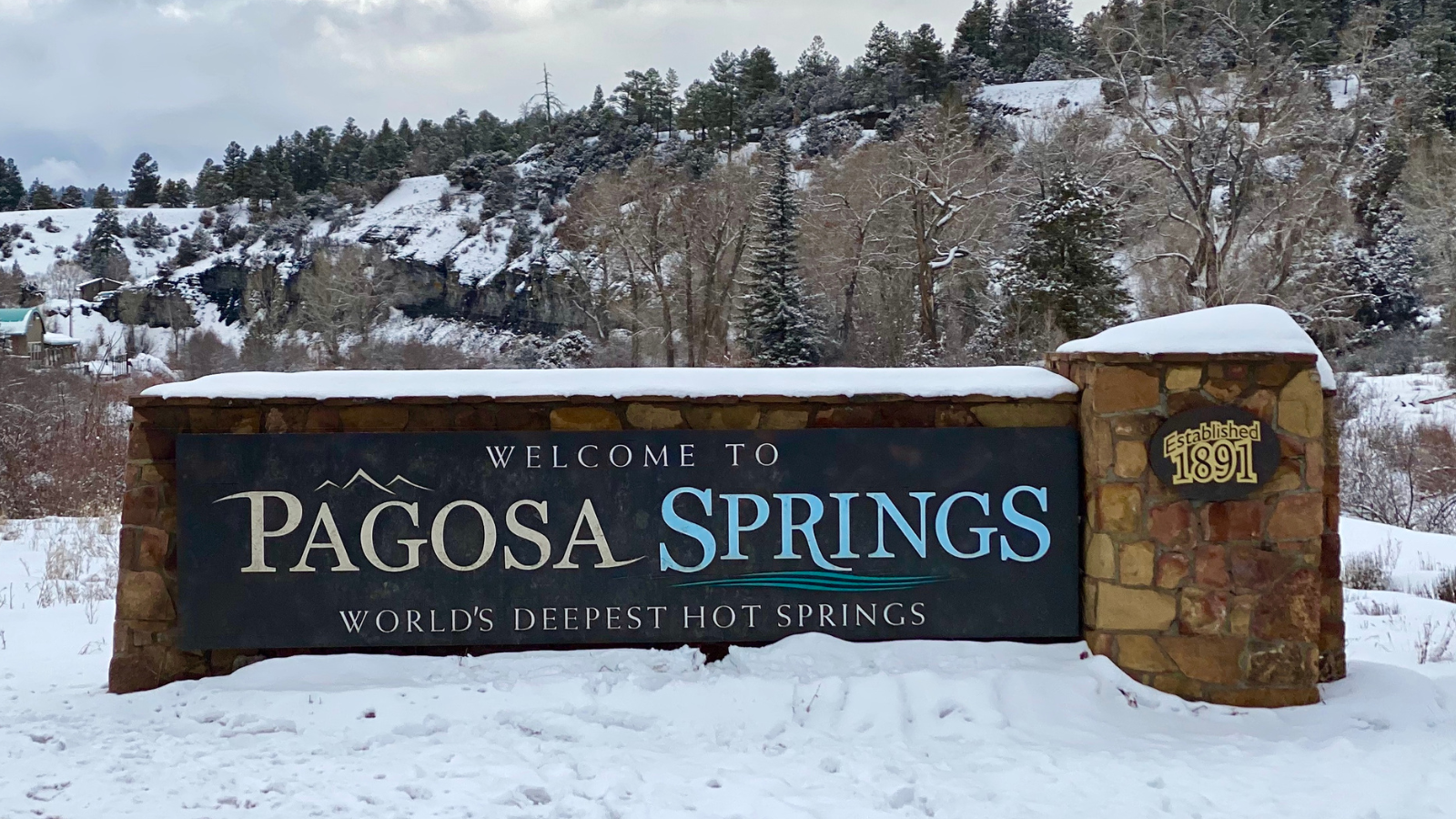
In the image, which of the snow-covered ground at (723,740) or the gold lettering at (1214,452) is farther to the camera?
the gold lettering at (1214,452)

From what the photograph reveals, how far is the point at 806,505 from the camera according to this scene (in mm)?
4906

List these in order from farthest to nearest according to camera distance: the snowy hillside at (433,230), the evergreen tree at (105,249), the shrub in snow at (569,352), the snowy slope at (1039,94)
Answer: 1. the evergreen tree at (105,249)
2. the snowy slope at (1039,94)
3. the snowy hillside at (433,230)
4. the shrub in snow at (569,352)

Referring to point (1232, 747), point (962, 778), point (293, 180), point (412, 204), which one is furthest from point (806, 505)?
point (293, 180)

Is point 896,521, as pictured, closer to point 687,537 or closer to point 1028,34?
point 687,537

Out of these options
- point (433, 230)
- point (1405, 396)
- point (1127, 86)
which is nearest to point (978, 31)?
point (433, 230)

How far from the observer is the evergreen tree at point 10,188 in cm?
10194

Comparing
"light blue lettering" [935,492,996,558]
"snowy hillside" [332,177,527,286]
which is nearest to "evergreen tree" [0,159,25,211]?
"snowy hillside" [332,177,527,286]

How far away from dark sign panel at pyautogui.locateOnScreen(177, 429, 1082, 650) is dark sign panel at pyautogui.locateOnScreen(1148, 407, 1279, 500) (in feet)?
1.57

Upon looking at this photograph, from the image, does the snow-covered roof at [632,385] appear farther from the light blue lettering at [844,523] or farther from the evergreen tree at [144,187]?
the evergreen tree at [144,187]

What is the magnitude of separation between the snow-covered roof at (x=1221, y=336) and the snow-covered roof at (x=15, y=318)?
192ft

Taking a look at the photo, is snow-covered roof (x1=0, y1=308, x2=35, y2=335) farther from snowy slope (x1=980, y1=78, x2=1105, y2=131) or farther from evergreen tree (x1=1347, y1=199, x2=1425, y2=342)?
snowy slope (x1=980, y1=78, x2=1105, y2=131)

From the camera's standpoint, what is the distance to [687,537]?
494cm

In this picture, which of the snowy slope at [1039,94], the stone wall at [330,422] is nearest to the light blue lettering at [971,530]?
the stone wall at [330,422]

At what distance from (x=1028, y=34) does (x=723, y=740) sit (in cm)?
8961
